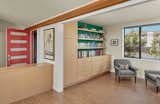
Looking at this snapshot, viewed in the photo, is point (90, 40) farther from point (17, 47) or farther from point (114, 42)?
point (17, 47)

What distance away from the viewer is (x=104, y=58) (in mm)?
5363

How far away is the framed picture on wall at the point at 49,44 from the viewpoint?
354cm

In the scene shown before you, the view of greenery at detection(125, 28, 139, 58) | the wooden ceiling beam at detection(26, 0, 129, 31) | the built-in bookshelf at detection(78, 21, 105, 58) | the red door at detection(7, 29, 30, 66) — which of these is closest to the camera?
the wooden ceiling beam at detection(26, 0, 129, 31)

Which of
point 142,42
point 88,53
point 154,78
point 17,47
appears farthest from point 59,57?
point 142,42

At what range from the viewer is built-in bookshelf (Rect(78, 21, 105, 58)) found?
184 inches

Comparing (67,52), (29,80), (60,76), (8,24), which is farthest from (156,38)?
(8,24)

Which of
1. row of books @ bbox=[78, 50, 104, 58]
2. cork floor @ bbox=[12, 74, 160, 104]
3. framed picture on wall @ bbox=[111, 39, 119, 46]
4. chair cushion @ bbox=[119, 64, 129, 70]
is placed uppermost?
framed picture on wall @ bbox=[111, 39, 119, 46]

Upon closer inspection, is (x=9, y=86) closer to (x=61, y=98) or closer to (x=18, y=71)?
(x=18, y=71)

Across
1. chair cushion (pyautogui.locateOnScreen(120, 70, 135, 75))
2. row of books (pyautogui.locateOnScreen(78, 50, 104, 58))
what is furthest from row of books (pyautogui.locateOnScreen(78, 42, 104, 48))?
chair cushion (pyautogui.locateOnScreen(120, 70, 135, 75))

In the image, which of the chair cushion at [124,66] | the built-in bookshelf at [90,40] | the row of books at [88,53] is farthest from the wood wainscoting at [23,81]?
the chair cushion at [124,66]

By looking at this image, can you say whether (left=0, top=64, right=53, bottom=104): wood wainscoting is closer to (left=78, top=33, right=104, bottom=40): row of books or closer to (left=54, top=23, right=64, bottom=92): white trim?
(left=54, top=23, right=64, bottom=92): white trim

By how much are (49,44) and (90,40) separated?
2085 millimetres

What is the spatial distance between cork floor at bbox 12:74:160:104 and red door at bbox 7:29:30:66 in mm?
2100

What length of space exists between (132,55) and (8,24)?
520 centimetres
